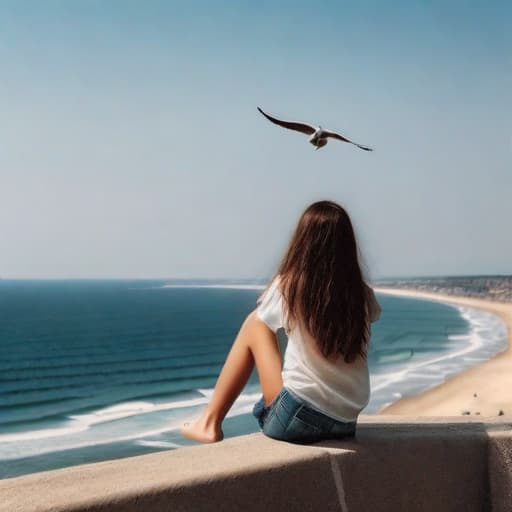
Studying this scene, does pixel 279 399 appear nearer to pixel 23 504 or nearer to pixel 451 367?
pixel 23 504

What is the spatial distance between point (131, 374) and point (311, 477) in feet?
116

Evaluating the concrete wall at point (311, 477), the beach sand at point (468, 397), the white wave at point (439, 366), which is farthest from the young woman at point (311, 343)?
the white wave at point (439, 366)

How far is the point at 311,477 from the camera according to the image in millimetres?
2047

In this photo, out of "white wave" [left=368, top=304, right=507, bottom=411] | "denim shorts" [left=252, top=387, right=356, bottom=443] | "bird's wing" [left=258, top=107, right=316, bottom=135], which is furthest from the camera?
"white wave" [left=368, top=304, right=507, bottom=411]

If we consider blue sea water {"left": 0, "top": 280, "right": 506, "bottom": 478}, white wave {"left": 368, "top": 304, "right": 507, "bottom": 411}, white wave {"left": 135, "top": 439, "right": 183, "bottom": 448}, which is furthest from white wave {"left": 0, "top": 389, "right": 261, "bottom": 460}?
white wave {"left": 368, "top": 304, "right": 507, "bottom": 411}

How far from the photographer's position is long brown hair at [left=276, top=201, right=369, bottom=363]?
2.32m

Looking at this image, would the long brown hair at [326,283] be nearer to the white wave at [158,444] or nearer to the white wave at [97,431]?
the white wave at [97,431]

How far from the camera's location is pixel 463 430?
8.33 feet

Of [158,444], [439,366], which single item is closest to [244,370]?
[158,444]

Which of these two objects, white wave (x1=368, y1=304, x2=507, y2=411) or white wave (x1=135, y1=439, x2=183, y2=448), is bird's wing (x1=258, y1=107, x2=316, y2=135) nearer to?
white wave (x1=135, y1=439, x2=183, y2=448)

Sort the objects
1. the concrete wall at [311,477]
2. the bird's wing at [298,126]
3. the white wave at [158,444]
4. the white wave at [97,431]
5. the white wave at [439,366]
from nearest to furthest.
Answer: the concrete wall at [311,477] < the bird's wing at [298,126] < the white wave at [158,444] < the white wave at [97,431] < the white wave at [439,366]

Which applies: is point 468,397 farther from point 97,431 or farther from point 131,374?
point 131,374

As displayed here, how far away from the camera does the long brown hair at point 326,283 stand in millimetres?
2324

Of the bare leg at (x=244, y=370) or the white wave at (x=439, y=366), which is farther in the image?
the white wave at (x=439, y=366)
